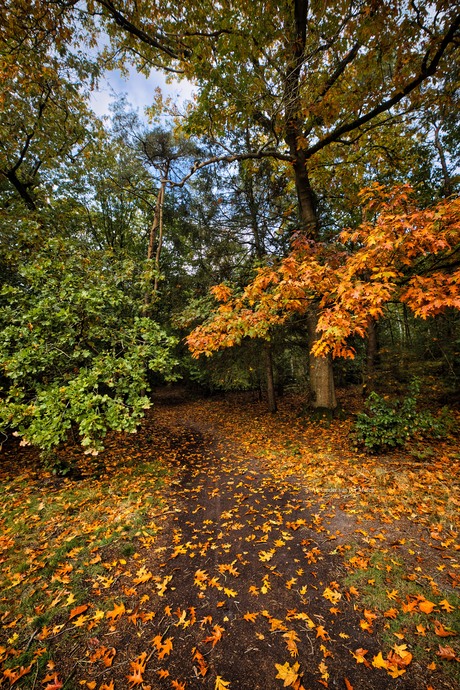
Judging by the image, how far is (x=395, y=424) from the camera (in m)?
5.91

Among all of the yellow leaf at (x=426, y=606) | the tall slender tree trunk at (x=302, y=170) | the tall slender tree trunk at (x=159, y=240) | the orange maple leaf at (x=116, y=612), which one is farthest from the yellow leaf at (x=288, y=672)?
the tall slender tree trunk at (x=159, y=240)

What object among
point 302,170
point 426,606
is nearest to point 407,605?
point 426,606

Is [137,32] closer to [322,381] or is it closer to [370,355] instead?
[322,381]

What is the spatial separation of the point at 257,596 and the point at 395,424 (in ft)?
14.6

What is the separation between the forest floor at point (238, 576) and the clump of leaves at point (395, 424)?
0.33 m

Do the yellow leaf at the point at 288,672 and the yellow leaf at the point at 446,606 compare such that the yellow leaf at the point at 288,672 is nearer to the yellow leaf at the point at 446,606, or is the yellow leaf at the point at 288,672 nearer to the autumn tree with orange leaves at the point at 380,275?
the yellow leaf at the point at 446,606

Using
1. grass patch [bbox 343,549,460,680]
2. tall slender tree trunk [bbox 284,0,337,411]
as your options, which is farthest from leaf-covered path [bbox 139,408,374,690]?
tall slender tree trunk [bbox 284,0,337,411]

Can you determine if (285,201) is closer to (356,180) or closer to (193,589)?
(356,180)

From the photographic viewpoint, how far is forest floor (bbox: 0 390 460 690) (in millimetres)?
2402

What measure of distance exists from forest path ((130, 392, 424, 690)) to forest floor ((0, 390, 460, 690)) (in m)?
0.02

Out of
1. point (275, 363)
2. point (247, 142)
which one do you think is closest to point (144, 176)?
point (247, 142)

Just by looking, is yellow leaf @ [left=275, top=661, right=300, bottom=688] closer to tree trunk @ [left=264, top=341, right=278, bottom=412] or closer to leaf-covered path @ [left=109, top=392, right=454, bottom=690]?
leaf-covered path @ [left=109, top=392, right=454, bottom=690]

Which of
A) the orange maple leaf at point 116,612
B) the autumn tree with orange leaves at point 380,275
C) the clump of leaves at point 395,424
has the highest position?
the autumn tree with orange leaves at point 380,275

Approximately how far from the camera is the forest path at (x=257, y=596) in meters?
2.37
